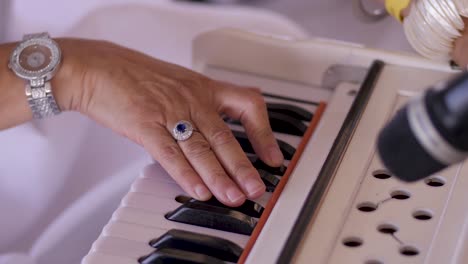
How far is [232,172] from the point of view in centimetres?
88

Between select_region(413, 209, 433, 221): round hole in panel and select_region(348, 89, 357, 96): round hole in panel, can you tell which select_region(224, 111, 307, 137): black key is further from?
select_region(413, 209, 433, 221): round hole in panel

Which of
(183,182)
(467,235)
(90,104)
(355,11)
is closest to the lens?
(467,235)

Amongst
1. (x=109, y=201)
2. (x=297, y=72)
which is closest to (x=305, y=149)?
(x=297, y=72)

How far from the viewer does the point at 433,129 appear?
499 millimetres

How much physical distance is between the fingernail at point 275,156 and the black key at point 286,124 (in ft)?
0.22

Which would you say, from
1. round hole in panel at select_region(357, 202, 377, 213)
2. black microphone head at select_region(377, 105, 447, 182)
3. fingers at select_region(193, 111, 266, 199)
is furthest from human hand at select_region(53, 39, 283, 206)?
black microphone head at select_region(377, 105, 447, 182)

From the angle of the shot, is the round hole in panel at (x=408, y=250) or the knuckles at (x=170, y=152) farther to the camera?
the knuckles at (x=170, y=152)

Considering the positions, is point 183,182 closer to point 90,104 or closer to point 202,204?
point 202,204

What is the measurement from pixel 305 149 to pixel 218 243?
20cm

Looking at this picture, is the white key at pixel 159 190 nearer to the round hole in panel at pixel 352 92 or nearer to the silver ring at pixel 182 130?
the silver ring at pixel 182 130

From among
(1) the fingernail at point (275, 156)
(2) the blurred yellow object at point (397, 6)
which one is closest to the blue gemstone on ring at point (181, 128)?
(1) the fingernail at point (275, 156)

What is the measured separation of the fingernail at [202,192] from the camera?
0.86m

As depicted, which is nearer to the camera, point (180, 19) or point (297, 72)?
point (297, 72)

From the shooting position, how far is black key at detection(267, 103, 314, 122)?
994 millimetres
